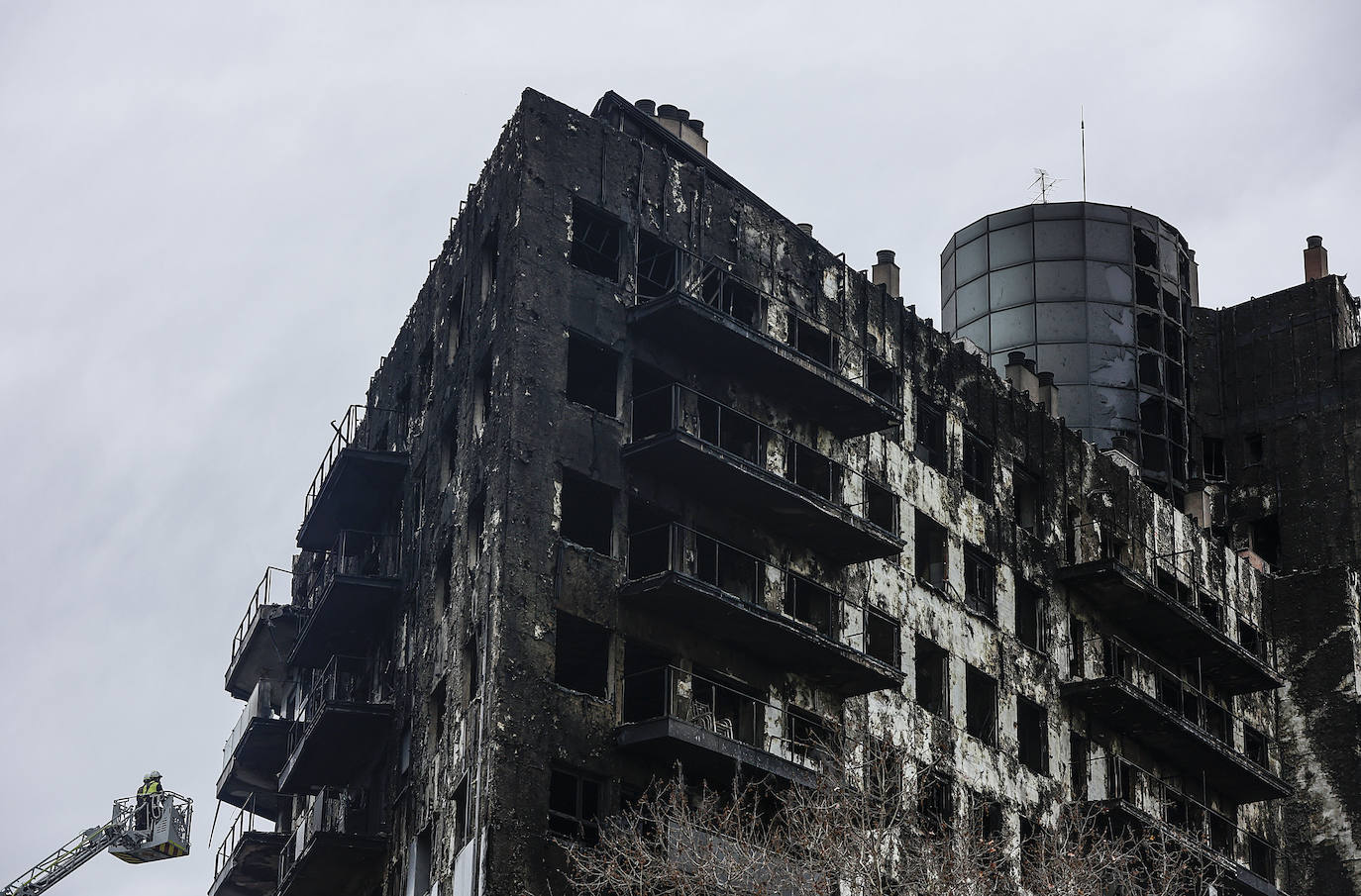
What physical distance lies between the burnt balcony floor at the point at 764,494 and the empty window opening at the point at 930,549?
3.91 meters

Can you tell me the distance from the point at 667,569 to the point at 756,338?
5.78 meters

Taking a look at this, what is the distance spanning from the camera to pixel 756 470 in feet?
148

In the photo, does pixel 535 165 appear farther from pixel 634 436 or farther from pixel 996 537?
pixel 996 537

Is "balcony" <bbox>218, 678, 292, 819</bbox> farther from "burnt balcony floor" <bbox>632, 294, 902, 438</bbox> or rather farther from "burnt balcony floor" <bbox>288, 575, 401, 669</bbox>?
"burnt balcony floor" <bbox>632, 294, 902, 438</bbox>

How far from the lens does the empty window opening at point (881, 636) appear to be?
4972 cm

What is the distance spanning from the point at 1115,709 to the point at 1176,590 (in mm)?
9448

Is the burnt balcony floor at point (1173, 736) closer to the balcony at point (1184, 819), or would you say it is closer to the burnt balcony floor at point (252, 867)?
the balcony at point (1184, 819)

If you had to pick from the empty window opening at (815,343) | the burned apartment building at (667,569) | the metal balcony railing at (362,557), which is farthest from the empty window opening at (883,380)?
the metal balcony railing at (362,557)

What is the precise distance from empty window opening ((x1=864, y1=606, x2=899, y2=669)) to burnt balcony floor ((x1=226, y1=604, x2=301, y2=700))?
17.5m

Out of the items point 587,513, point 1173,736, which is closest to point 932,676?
point 1173,736

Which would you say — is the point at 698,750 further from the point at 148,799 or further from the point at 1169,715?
the point at 148,799

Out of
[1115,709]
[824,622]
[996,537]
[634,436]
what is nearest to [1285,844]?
[1115,709]

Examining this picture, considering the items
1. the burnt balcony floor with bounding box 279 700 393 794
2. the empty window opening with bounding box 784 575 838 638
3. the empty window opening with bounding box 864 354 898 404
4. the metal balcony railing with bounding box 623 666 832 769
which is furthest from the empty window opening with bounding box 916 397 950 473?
the burnt balcony floor with bounding box 279 700 393 794

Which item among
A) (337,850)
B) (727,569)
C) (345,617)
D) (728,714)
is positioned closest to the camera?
(728,714)
